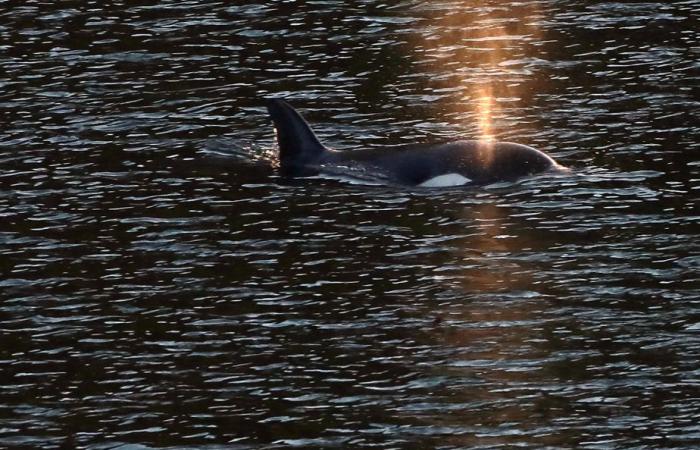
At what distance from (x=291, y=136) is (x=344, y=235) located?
413 cm

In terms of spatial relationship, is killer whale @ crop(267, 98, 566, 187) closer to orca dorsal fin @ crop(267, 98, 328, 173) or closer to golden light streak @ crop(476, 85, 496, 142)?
orca dorsal fin @ crop(267, 98, 328, 173)

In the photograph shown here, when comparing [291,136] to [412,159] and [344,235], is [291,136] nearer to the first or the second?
[412,159]

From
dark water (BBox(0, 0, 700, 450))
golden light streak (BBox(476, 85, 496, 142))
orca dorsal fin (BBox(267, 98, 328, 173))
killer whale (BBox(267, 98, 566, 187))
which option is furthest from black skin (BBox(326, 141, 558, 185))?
golden light streak (BBox(476, 85, 496, 142))

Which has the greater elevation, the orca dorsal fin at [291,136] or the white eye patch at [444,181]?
the orca dorsal fin at [291,136]

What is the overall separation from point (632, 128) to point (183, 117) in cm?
687

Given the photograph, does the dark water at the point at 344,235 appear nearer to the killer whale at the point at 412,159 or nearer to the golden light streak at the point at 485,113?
the golden light streak at the point at 485,113

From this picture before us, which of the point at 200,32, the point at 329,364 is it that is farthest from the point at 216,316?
the point at 200,32

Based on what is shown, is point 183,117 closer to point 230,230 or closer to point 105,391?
point 230,230

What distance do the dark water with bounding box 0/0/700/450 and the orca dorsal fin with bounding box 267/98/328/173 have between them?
1.42ft

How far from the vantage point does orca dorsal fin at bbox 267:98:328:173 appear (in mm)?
24797

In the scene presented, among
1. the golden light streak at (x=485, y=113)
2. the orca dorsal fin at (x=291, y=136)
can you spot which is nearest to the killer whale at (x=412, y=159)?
the orca dorsal fin at (x=291, y=136)

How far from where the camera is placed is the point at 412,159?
78.7 feet

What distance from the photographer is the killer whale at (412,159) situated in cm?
2355

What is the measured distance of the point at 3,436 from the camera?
1559 centimetres
